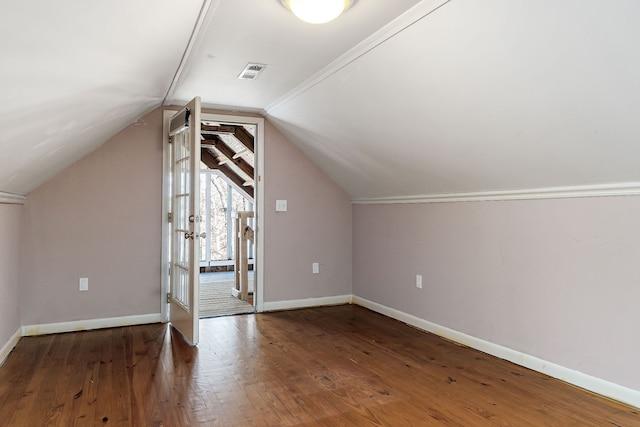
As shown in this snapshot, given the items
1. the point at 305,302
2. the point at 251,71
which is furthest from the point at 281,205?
the point at 251,71

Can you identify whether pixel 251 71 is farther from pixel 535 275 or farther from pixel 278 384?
pixel 535 275

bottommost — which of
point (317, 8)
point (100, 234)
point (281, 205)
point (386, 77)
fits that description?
Result: point (100, 234)

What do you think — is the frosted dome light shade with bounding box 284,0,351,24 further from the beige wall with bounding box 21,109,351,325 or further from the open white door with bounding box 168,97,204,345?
the beige wall with bounding box 21,109,351,325

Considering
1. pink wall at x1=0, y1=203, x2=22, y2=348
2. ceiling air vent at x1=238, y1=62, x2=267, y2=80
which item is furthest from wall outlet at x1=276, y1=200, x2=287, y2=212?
pink wall at x1=0, y1=203, x2=22, y2=348

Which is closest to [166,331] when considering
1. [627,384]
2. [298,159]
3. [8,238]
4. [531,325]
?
[8,238]

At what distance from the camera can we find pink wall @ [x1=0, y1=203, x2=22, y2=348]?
2.90 metres

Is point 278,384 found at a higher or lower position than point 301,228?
lower

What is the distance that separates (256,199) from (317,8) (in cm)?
265

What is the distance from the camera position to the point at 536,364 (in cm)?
276

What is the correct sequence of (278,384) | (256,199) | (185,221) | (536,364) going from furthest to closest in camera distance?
(256,199)
(185,221)
(536,364)
(278,384)

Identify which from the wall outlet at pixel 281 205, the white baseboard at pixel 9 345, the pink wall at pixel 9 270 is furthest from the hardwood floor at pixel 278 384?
the wall outlet at pixel 281 205

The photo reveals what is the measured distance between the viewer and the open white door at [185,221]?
3.24 meters

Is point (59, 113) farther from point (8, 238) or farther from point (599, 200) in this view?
point (599, 200)

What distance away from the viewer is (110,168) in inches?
151
